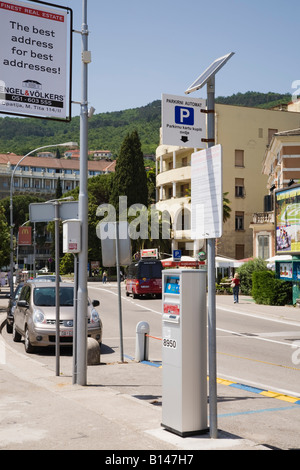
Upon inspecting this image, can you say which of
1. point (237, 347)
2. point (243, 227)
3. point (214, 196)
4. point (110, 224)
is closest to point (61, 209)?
point (110, 224)

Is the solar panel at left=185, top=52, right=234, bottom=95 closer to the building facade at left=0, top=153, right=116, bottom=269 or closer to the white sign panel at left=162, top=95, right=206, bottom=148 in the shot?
Result: the white sign panel at left=162, top=95, right=206, bottom=148

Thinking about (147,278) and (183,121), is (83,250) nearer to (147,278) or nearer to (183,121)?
(183,121)

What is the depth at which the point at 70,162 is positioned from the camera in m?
167

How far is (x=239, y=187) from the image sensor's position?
61.9 meters

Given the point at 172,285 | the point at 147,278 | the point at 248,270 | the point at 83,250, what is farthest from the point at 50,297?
the point at 248,270

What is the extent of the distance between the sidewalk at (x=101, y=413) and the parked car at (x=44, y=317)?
1990mm

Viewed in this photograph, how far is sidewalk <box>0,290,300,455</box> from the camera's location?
5.97 meters

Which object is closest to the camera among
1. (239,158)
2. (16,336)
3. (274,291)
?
(16,336)

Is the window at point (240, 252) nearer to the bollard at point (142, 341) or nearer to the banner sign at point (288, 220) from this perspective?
the banner sign at point (288, 220)

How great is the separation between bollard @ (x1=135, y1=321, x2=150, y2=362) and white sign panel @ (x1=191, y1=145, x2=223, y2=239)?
6.79 meters

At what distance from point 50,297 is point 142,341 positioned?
3268mm

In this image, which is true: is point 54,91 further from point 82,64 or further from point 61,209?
point 61,209

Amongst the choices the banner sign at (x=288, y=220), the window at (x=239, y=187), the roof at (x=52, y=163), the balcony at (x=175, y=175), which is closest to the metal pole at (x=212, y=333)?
the banner sign at (x=288, y=220)
